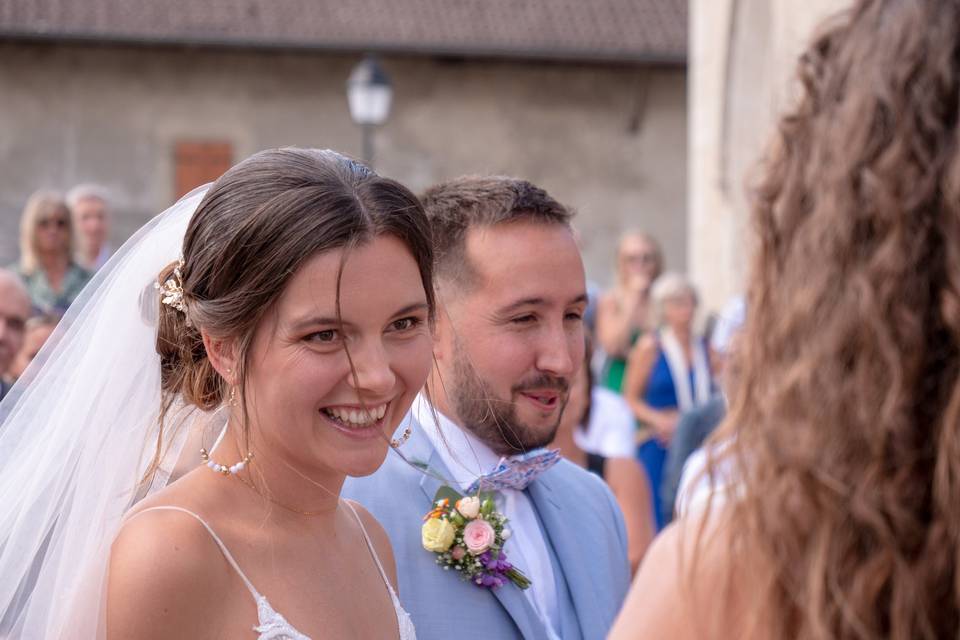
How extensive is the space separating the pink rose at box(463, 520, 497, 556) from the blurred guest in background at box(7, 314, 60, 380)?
9.57 ft

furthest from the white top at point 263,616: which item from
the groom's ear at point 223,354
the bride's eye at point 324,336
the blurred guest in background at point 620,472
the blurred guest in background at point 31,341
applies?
the blurred guest in background at point 31,341

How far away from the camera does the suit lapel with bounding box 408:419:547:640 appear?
114 inches

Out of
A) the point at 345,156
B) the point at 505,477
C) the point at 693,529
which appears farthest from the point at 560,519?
the point at 693,529

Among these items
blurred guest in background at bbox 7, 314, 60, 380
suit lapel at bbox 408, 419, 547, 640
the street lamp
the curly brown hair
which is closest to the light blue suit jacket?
suit lapel at bbox 408, 419, 547, 640

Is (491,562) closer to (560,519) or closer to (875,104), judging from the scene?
(560,519)

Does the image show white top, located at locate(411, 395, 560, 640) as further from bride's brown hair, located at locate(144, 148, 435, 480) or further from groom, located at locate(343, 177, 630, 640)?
bride's brown hair, located at locate(144, 148, 435, 480)

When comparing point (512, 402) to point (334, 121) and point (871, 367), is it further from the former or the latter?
point (334, 121)

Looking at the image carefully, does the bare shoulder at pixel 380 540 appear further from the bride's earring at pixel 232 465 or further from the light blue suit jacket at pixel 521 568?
the bride's earring at pixel 232 465

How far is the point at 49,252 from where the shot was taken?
773 centimetres

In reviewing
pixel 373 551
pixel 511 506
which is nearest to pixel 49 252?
pixel 511 506

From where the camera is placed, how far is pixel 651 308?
10.4 meters

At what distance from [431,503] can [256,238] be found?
38.2 inches

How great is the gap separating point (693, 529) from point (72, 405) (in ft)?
4.85

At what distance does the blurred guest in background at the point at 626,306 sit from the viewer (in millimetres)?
9742
